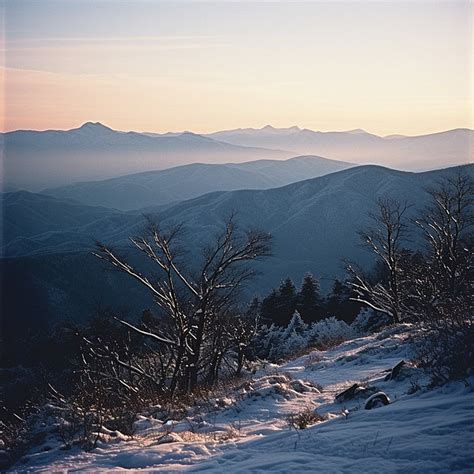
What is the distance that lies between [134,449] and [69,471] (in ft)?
2.73

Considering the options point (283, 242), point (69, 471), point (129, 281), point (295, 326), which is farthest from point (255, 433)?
point (283, 242)

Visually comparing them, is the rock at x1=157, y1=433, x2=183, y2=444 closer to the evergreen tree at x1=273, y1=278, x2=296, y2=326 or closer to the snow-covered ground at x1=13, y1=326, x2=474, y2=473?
the snow-covered ground at x1=13, y1=326, x2=474, y2=473

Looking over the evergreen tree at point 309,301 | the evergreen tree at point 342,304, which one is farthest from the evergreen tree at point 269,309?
the evergreen tree at point 342,304

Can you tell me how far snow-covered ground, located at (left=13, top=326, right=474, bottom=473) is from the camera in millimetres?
4430

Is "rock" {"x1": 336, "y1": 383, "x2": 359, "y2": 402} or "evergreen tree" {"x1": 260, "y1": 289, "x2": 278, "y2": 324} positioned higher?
"rock" {"x1": 336, "y1": 383, "x2": 359, "y2": 402}

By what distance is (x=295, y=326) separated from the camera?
3662cm

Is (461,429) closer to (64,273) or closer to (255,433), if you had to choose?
(255,433)

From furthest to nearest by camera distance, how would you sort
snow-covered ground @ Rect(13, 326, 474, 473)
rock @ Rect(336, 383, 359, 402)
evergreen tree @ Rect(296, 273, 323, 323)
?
evergreen tree @ Rect(296, 273, 323, 323), rock @ Rect(336, 383, 359, 402), snow-covered ground @ Rect(13, 326, 474, 473)

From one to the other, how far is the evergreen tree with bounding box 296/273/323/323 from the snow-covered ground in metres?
34.2

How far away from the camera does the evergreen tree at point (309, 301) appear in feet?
139

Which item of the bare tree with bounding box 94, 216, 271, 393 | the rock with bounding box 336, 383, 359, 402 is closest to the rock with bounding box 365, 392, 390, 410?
the rock with bounding box 336, 383, 359, 402

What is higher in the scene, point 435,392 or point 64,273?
point 435,392

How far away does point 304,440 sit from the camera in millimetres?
5422

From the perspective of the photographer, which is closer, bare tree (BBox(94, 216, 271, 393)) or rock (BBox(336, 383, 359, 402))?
rock (BBox(336, 383, 359, 402))
